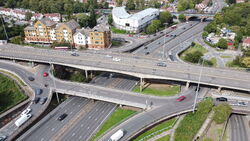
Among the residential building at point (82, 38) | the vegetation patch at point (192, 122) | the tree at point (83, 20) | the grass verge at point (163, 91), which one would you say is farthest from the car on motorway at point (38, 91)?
the tree at point (83, 20)

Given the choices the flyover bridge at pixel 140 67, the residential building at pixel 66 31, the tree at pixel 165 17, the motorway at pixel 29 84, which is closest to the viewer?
the motorway at pixel 29 84

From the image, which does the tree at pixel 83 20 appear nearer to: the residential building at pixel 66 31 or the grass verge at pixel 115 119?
the residential building at pixel 66 31

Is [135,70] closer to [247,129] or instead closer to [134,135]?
[134,135]

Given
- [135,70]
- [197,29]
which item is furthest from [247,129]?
[197,29]

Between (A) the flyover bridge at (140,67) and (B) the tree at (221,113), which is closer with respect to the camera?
(B) the tree at (221,113)

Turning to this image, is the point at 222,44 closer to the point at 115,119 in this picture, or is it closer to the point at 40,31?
the point at 115,119

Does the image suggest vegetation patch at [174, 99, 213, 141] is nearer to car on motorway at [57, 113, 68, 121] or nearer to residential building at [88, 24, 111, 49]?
car on motorway at [57, 113, 68, 121]

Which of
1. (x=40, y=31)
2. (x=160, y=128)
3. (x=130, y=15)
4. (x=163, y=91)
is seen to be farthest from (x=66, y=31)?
(x=160, y=128)

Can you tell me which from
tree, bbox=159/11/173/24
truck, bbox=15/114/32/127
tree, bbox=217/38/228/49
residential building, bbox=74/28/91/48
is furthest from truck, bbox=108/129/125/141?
tree, bbox=159/11/173/24
